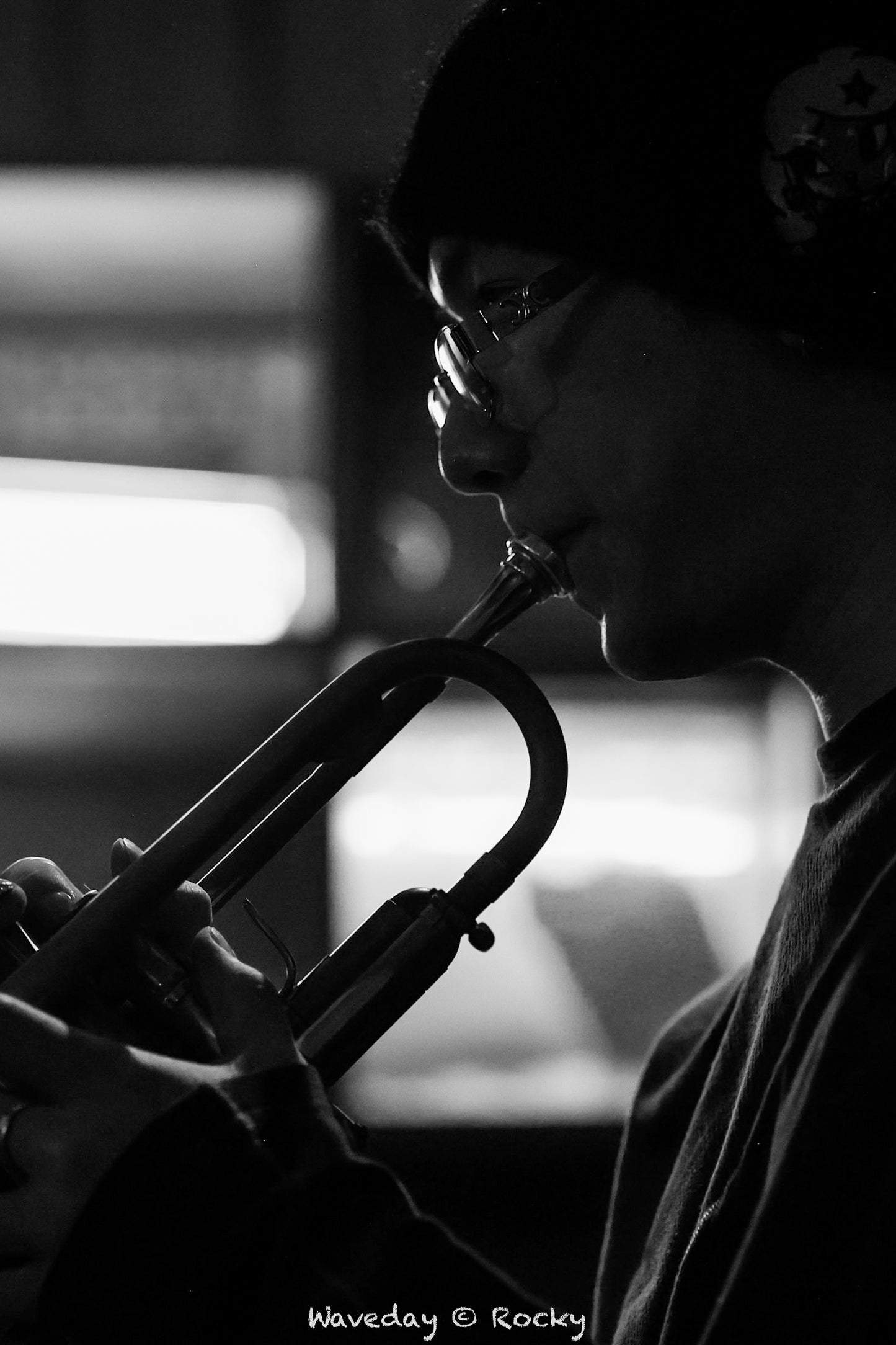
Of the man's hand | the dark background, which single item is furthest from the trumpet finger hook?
the dark background

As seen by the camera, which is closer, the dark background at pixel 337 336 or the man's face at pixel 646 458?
the man's face at pixel 646 458

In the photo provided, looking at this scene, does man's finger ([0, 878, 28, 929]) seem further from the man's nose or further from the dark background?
the dark background

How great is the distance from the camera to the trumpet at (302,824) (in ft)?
2.28

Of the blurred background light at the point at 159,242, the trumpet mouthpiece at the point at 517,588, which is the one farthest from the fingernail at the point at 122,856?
the blurred background light at the point at 159,242

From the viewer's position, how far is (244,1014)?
25.3 inches

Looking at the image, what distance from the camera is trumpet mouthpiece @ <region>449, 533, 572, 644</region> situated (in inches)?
32.7

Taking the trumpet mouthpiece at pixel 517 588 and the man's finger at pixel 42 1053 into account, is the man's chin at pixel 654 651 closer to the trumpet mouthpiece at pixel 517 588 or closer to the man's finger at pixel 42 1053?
the trumpet mouthpiece at pixel 517 588

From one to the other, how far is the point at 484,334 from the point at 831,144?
22 cm

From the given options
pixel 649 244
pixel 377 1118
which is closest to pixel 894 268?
pixel 649 244

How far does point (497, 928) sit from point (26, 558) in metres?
Answer: 0.79

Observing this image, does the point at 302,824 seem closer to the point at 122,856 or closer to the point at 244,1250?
the point at 122,856

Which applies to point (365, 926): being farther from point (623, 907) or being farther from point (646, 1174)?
point (623, 907)

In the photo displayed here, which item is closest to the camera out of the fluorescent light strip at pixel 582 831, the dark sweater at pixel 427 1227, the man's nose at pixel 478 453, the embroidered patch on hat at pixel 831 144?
the dark sweater at pixel 427 1227

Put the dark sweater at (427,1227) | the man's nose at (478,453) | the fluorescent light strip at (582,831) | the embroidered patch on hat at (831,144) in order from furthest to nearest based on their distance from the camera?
the fluorescent light strip at (582,831) → the man's nose at (478,453) → the embroidered patch on hat at (831,144) → the dark sweater at (427,1227)
